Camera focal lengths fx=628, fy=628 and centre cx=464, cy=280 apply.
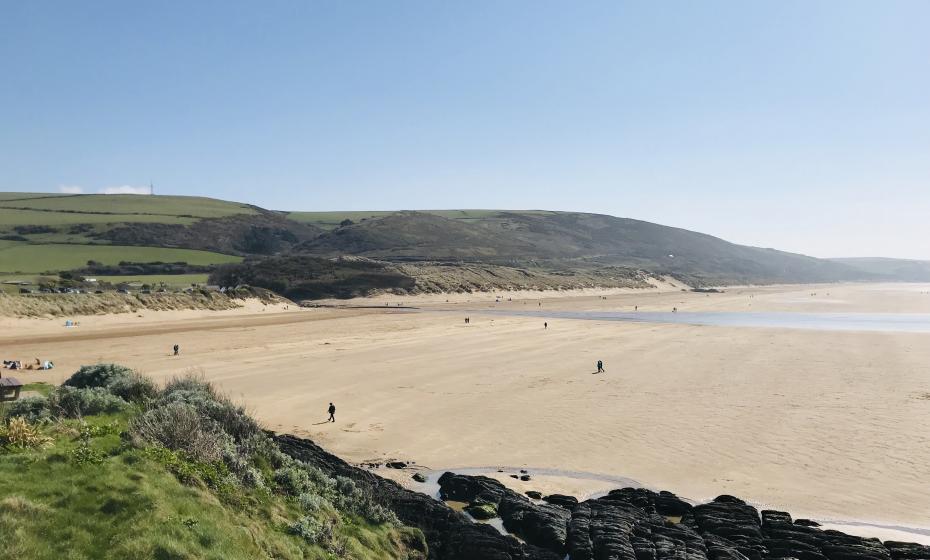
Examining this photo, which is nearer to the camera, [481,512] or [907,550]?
[907,550]

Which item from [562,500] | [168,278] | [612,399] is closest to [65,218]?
[168,278]

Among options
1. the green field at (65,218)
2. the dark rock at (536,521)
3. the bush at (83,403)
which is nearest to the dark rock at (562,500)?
the dark rock at (536,521)

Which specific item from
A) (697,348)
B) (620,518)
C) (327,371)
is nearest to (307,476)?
(620,518)

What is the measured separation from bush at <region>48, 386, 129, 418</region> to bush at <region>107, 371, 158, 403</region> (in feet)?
4.19

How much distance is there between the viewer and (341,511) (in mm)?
12797

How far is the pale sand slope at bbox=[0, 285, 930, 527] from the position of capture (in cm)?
1811

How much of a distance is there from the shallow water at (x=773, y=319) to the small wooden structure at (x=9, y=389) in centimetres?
5655

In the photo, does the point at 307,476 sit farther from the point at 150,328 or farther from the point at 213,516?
the point at 150,328

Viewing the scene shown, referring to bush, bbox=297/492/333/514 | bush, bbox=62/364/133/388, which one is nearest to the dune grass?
bush, bbox=297/492/333/514

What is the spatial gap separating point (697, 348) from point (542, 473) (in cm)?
2856

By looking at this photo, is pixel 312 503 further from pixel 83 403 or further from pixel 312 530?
pixel 83 403

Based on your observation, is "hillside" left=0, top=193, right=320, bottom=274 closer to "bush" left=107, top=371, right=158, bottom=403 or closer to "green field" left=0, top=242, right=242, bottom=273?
"green field" left=0, top=242, right=242, bottom=273

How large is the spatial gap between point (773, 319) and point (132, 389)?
224 feet

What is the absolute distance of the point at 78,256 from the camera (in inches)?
4392
